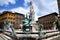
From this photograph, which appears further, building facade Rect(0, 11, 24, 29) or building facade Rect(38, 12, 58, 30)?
building facade Rect(0, 11, 24, 29)

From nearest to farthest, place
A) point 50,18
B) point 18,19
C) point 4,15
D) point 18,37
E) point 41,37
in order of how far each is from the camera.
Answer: point 41,37
point 18,37
point 50,18
point 4,15
point 18,19

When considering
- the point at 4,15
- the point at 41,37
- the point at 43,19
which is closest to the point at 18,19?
the point at 4,15

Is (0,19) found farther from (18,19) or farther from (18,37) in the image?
(18,37)

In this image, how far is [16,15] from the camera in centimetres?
7256

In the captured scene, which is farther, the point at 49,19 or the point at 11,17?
the point at 11,17

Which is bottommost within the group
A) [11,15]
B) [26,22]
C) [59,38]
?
[59,38]

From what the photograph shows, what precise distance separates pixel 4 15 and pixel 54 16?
24.5 m

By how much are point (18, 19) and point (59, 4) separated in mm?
36426

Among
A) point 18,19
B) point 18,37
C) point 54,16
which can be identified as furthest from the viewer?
point 18,19

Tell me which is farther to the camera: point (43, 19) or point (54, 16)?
point (43, 19)

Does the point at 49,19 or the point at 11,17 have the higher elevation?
the point at 11,17

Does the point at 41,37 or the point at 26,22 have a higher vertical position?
the point at 26,22

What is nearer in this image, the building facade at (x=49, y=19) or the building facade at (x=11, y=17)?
the building facade at (x=49, y=19)

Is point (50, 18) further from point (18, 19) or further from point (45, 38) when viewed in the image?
point (45, 38)
